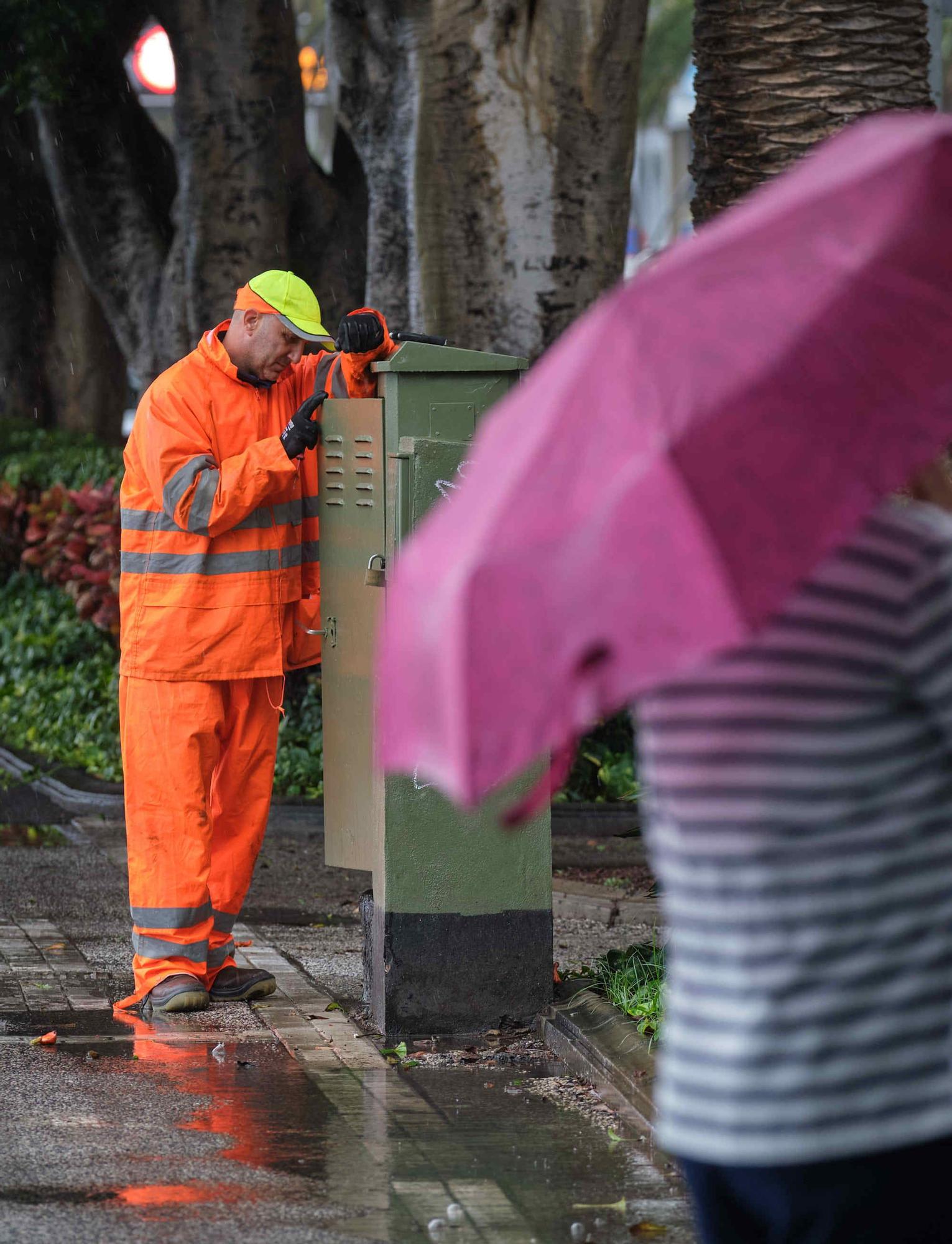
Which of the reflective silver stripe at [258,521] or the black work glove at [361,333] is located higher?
the black work glove at [361,333]

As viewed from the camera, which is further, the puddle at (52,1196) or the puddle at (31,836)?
the puddle at (31,836)

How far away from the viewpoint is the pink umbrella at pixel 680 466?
1.87m

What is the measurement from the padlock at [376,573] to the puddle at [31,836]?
156 inches

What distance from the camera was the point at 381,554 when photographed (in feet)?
18.7

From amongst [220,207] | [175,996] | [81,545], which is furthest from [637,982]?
[81,545]

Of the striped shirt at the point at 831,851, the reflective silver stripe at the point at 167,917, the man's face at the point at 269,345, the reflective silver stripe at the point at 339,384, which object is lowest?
the reflective silver stripe at the point at 167,917

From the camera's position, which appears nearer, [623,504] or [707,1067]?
[623,504]

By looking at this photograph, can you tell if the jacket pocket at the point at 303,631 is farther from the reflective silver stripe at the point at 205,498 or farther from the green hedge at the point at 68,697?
the green hedge at the point at 68,697

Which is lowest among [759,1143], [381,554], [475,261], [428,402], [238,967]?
[238,967]

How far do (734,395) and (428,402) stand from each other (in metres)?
3.67

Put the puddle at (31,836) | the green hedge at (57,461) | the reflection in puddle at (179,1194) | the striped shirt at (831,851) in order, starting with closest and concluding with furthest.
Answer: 1. the striped shirt at (831,851)
2. the reflection in puddle at (179,1194)
3. the puddle at (31,836)
4. the green hedge at (57,461)

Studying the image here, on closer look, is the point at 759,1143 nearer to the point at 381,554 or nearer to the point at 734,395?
the point at 734,395

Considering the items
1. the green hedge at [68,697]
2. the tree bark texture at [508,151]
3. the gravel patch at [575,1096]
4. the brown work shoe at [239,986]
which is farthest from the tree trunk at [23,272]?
the gravel patch at [575,1096]

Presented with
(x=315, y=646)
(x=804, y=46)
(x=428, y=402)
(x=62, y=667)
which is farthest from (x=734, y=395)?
(x=62, y=667)
